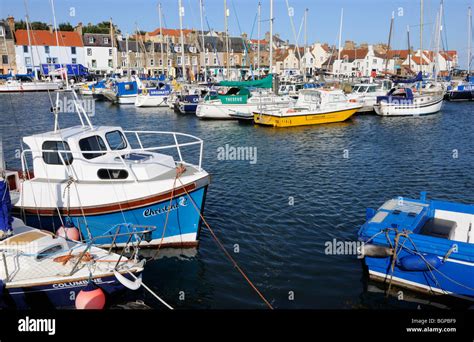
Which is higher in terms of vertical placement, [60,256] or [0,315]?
[0,315]

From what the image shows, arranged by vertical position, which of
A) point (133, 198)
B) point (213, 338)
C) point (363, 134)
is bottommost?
point (363, 134)

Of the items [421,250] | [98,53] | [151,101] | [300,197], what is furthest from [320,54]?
[421,250]

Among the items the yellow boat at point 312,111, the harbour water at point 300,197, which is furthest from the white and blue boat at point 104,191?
the yellow boat at point 312,111

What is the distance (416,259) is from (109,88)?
73.8 metres

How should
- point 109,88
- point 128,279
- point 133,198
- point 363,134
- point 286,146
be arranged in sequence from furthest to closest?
point 109,88 < point 363,134 < point 286,146 < point 133,198 < point 128,279

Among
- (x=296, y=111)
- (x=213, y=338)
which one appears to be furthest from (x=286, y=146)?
(x=213, y=338)

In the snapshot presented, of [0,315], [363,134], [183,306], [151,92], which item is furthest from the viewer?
[151,92]

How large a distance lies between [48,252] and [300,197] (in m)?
12.1

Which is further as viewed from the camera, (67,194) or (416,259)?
(67,194)

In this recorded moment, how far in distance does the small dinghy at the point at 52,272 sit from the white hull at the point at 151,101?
1998 inches

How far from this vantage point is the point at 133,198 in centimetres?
1403

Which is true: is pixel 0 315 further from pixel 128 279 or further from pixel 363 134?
pixel 363 134

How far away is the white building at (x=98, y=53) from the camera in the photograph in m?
110

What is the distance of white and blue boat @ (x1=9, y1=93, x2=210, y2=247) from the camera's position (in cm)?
1412
